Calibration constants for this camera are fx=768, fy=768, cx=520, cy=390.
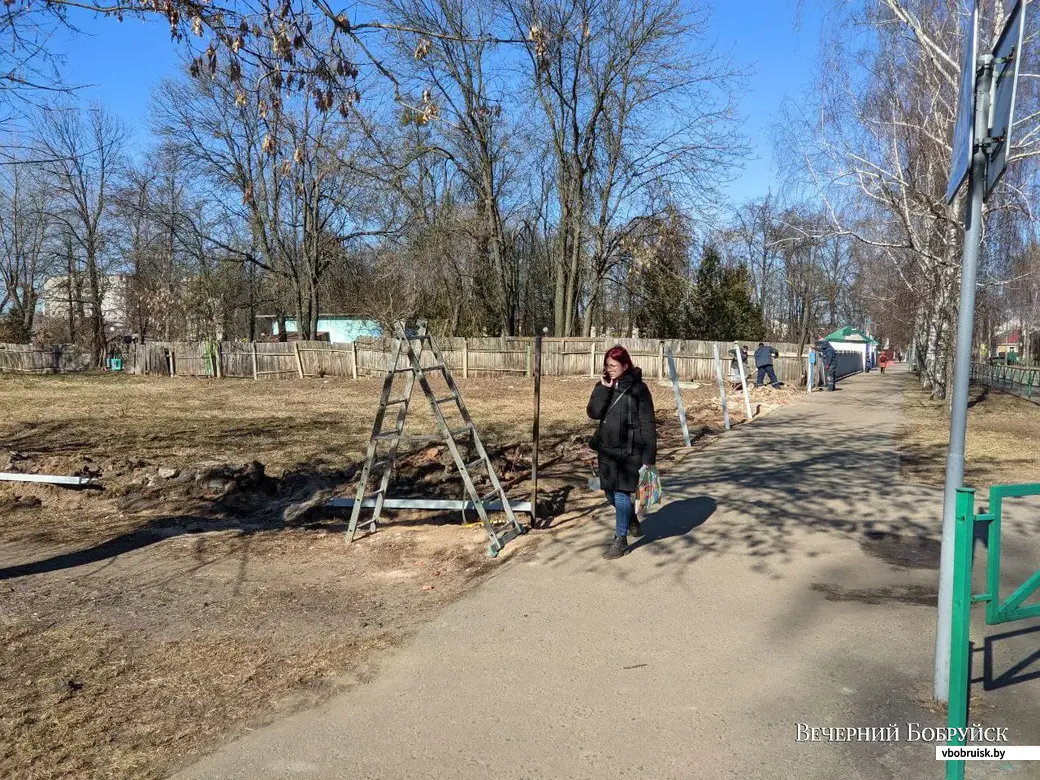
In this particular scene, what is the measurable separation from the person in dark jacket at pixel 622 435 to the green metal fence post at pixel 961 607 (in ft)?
9.89

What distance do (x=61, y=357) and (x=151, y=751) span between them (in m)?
41.0

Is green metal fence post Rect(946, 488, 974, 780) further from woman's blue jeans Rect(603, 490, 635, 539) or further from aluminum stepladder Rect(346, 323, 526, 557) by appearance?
aluminum stepladder Rect(346, 323, 526, 557)

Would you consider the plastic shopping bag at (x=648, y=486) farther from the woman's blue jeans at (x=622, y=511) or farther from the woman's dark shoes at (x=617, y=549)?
the woman's dark shoes at (x=617, y=549)

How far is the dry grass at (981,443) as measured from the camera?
367 inches

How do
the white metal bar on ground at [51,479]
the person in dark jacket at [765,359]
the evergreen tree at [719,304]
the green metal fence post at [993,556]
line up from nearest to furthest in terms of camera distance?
the green metal fence post at [993,556]
the white metal bar on ground at [51,479]
the person in dark jacket at [765,359]
the evergreen tree at [719,304]

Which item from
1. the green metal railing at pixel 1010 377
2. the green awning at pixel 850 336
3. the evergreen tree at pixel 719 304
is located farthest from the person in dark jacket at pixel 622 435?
the green awning at pixel 850 336

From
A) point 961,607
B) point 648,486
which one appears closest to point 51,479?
point 648,486

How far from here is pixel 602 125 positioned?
3309 centimetres

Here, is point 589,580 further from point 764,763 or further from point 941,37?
point 941,37

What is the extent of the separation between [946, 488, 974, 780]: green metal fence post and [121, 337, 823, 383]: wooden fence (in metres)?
26.2

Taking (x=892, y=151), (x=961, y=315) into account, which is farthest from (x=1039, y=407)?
(x=961, y=315)

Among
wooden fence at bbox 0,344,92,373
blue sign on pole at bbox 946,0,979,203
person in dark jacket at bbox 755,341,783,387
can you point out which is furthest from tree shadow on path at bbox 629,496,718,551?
wooden fence at bbox 0,344,92,373

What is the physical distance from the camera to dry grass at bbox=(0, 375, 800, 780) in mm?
3615

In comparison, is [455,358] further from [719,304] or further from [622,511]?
[622,511]
